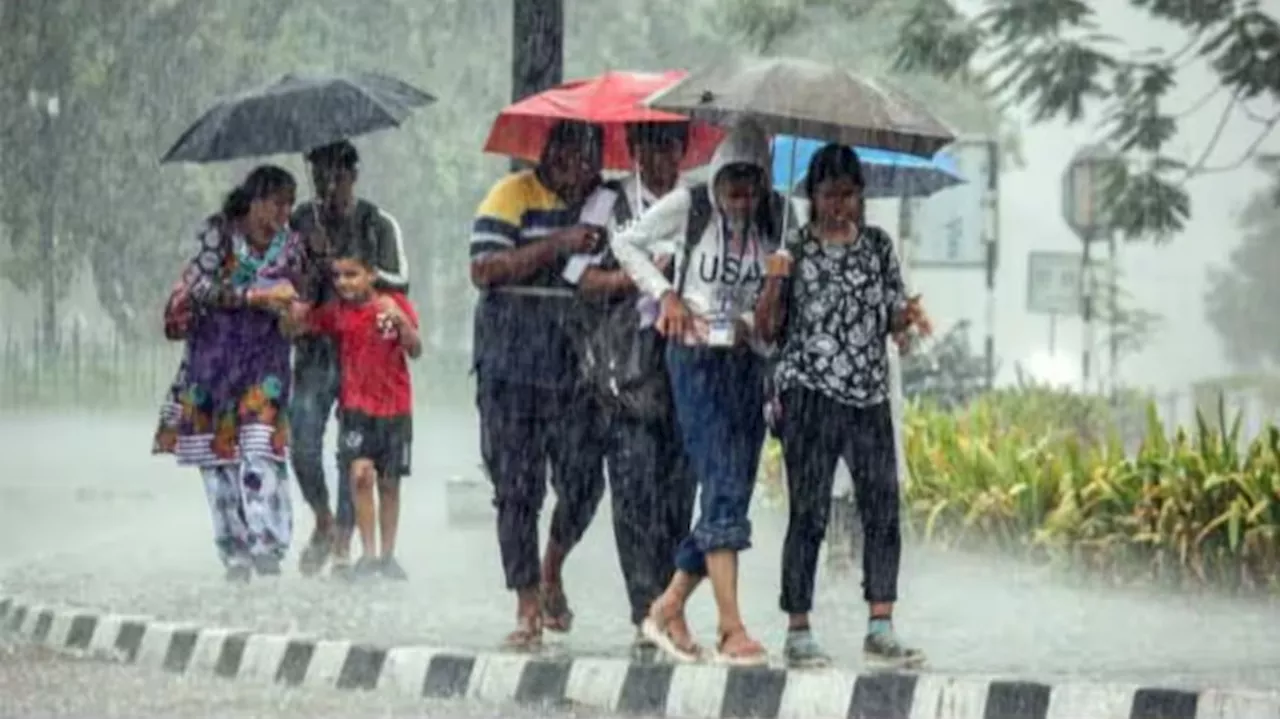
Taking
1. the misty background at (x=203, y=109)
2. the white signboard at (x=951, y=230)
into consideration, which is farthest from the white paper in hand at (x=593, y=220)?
the misty background at (x=203, y=109)

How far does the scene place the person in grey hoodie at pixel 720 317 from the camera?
1146 cm

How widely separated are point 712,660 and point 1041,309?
99.5 feet

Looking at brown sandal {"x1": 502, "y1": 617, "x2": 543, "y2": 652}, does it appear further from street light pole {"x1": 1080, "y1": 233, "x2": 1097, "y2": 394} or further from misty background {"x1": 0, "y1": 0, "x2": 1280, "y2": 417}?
street light pole {"x1": 1080, "y1": 233, "x2": 1097, "y2": 394}

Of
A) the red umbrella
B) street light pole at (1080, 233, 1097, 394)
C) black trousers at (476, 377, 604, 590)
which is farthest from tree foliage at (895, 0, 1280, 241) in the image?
street light pole at (1080, 233, 1097, 394)

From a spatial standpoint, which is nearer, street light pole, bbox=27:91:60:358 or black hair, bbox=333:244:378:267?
black hair, bbox=333:244:378:267

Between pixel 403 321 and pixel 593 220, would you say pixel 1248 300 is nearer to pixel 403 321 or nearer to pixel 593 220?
pixel 403 321

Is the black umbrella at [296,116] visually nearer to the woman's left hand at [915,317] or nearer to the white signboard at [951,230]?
the woman's left hand at [915,317]

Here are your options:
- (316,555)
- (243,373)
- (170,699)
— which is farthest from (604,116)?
(316,555)

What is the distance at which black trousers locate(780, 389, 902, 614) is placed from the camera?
11453 mm

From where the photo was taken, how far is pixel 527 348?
39.7 ft

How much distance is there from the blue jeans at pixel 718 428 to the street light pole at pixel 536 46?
15.6ft

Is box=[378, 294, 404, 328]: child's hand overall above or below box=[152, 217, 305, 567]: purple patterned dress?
above

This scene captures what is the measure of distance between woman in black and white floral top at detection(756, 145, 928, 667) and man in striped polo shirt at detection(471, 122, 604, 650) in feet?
2.86

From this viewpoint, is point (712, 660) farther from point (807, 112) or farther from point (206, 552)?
point (206, 552)
